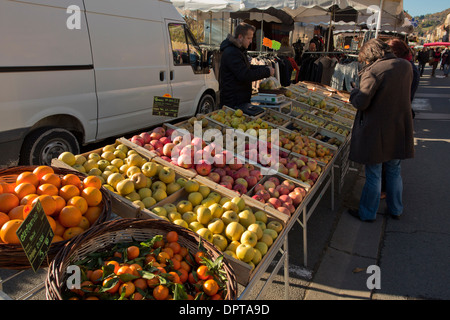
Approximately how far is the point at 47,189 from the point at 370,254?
3135 mm

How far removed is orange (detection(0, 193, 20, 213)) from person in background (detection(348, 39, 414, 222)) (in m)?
3.20

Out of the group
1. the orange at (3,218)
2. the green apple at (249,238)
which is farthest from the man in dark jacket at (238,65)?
the orange at (3,218)

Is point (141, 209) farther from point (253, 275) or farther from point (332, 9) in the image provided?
point (332, 9)

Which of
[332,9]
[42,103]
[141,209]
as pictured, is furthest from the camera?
[332,9]

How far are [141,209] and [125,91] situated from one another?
361cm

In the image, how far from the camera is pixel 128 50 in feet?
17.7

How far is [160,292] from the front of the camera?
1.56 m

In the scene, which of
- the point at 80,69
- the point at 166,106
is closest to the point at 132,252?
the point at 166,106

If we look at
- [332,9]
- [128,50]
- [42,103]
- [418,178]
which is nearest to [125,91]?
[128,50]

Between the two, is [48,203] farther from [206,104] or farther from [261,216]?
[206,104]

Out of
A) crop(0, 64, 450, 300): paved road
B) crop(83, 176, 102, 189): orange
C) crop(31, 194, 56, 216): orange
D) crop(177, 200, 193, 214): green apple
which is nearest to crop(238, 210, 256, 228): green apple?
crop(177, 200, 193, 214): green apple

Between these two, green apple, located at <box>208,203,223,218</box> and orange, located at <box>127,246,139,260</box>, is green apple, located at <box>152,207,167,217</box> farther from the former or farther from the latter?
orange, located at <box>127,246,139,260</box>

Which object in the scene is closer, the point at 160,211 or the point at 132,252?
the point at 132,252

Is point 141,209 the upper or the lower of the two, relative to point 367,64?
lower
